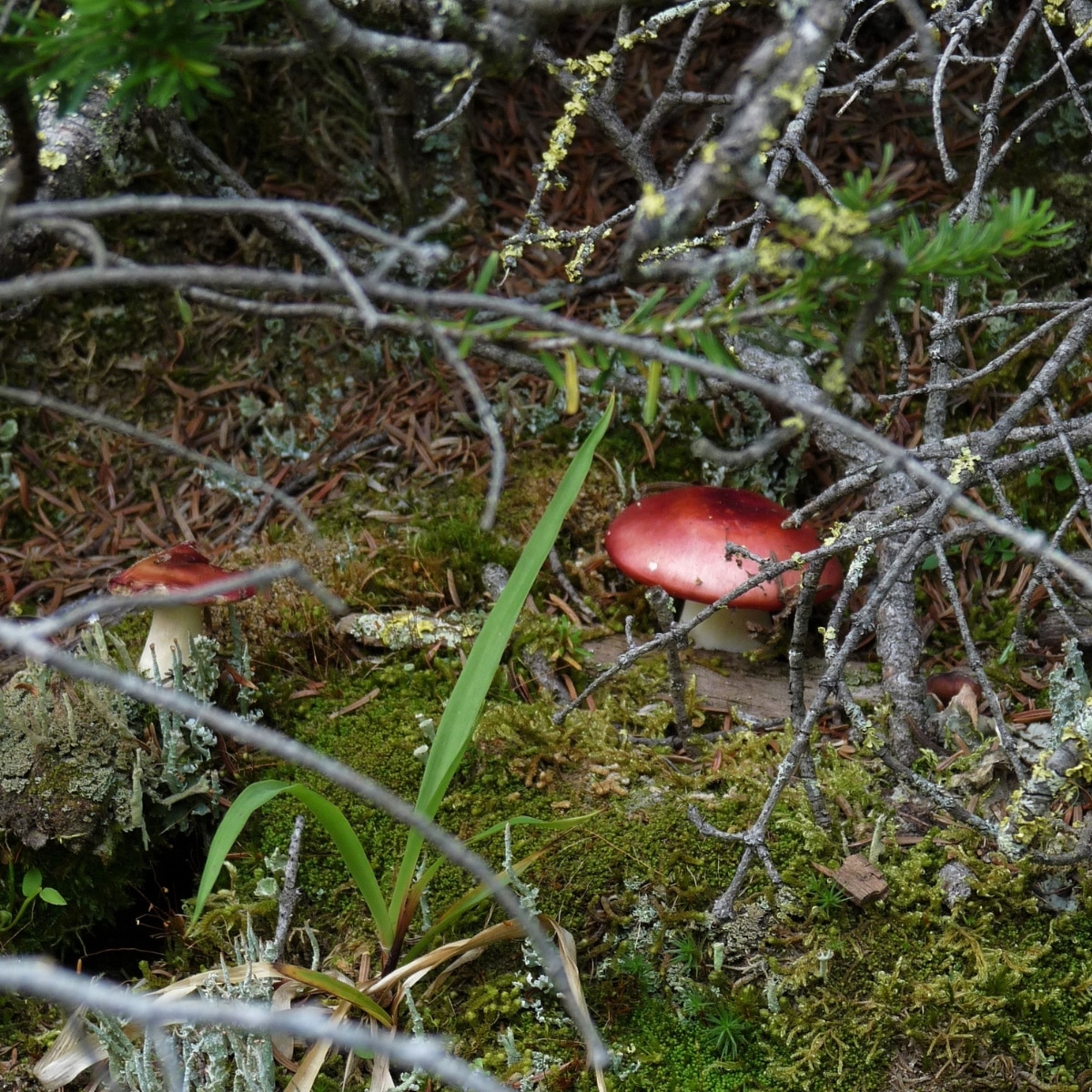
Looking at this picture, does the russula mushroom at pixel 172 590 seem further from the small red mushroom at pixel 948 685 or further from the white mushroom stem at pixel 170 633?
the small red mushroom at pixel 948 685

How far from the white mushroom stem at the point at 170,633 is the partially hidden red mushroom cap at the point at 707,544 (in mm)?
1078

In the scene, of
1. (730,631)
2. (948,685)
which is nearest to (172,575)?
(730,631)

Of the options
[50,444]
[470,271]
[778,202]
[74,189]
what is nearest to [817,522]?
[470,271]

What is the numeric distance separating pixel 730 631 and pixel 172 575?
4.81 feet

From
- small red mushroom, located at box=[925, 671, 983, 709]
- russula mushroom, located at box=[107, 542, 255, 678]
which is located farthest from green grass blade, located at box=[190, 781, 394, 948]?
small red mushroom, located at box=[925, 671, 983, 709]

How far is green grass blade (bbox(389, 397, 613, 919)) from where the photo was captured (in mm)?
1956

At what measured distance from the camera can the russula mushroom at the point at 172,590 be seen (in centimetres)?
238

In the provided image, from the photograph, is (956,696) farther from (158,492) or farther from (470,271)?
(158,492)

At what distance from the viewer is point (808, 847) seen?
2.12 m

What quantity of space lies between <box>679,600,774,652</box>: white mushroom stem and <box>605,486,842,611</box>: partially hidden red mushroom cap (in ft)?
0.40

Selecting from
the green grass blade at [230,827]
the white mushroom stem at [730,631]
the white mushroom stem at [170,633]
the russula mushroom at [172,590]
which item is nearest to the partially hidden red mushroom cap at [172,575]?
the russula mushroom at [172,590]

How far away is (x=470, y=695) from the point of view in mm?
1992

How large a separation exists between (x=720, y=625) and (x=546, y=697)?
61 cm

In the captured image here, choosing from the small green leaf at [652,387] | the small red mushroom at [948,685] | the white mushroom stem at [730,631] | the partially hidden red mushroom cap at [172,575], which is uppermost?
the small green leaf at [652,387]
